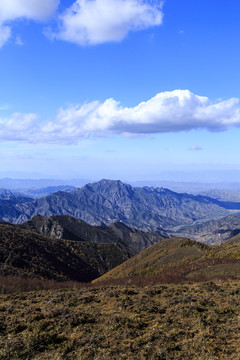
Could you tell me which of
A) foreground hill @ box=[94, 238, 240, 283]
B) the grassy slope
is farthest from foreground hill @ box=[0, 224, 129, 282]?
the grassy slope

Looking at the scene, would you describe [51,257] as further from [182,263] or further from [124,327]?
[124,327]

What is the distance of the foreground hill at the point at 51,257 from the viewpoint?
244 ft

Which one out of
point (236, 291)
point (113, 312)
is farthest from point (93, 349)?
point (236, 291)

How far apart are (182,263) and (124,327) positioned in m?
54.7

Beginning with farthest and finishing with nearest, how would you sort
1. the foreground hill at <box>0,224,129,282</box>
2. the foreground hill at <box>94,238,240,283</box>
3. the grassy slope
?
the foreground hill at <box>0,224,129,282</box> < the foreground hill at <box>94,238,240,283</box> < the grassy slope

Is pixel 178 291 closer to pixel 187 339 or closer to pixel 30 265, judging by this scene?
pixel 187 339

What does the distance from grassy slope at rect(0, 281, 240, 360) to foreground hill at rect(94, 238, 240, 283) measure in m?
18.4

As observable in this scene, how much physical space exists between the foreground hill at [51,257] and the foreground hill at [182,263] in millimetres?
14439

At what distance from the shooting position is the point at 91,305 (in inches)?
910

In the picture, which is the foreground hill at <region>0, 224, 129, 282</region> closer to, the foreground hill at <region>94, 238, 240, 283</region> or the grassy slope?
the foreground hill at <region>94, 238, 240, 283</region>

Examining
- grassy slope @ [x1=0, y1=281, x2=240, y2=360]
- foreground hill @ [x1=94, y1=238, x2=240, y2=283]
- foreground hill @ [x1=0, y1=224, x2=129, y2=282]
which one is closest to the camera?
grassy slope @ [x1=0, y1=281, x2=240, y2=360]

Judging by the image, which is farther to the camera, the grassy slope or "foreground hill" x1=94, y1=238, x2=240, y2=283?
"foreground hill" x1=94, y1=238, x2=240, y2=283

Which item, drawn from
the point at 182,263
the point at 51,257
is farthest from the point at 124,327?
the point at 51,257

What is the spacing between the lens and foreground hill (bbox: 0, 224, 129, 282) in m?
74.2
